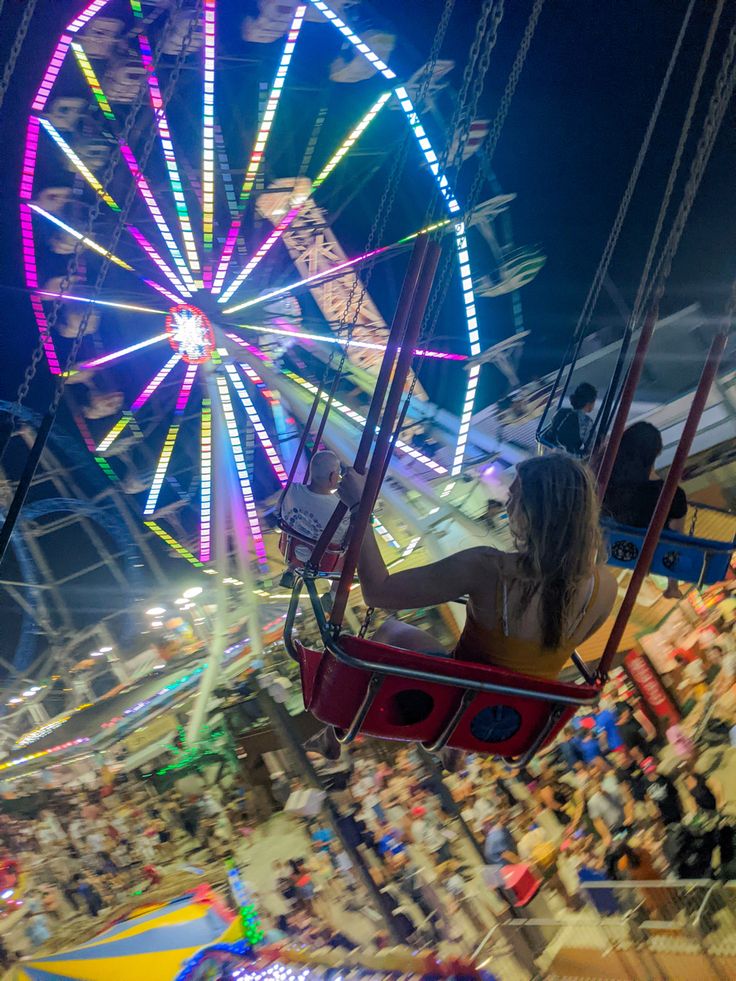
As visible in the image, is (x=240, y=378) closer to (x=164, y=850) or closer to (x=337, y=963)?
(x=164, y=850)

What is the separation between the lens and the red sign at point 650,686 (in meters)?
5.36

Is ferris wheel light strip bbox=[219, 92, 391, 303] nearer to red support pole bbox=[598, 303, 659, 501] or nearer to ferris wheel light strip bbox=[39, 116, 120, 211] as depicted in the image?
ferris wheel light strip bbox=[39, 116, 120, 211]

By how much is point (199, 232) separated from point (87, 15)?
1.69 meters

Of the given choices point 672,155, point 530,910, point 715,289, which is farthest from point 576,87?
point 530,910

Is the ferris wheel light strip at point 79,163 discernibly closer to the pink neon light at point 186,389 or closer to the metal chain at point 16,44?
the metal chain at point 16,44

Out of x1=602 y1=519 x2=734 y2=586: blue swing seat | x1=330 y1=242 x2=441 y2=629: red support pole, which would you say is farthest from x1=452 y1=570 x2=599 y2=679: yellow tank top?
x1=602 y1=519 x2=734 y2=586: blue swing seat

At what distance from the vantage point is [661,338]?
5.09m

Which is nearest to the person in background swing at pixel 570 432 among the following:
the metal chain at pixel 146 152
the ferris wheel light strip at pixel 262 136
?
the metal chain at pixel 146 152

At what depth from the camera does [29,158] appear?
17.4 feet

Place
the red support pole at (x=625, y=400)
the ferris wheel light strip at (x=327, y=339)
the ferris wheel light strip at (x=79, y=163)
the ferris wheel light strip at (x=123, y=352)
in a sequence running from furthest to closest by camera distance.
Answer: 1. the ferris wheel light strip at (x=123, y=352)
2. the ferris wheel light strip at (x=327, y=339)
3. the ferris wheel light strip at (x=79, y=163)
4. the red support pole at (x=625, y=400)

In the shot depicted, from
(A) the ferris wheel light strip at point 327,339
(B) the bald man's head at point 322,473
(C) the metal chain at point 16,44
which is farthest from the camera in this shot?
(A) the ferris wheel light strip at point 327,339

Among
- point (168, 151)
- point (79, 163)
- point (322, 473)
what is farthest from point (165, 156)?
point (322, 473)

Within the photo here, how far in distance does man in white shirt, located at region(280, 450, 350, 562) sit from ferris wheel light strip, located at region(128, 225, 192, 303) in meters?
3.91

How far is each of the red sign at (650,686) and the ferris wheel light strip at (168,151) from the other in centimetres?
469
